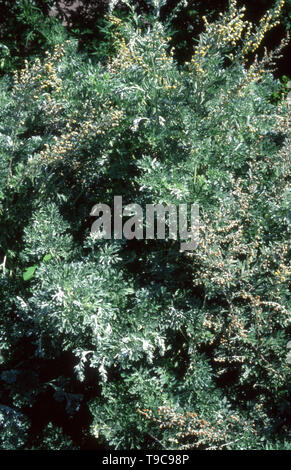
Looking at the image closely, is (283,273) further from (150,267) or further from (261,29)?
(261,29)

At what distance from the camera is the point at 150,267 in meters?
3.72

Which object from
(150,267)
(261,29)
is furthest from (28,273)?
(261,29)

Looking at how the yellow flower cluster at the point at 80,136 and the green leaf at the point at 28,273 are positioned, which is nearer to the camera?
the yellow flower cluster at the point at 80,136

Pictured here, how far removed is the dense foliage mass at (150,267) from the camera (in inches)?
128

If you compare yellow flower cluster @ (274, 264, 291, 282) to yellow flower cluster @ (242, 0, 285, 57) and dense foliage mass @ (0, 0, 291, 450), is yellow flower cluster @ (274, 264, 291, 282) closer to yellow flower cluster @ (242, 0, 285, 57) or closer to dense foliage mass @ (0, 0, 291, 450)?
dense foliage mass @ (0, 0, 291, 450)

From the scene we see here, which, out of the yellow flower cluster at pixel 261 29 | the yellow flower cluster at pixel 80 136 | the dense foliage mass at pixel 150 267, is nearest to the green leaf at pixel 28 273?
the dense foliage mass at pixel 150 267

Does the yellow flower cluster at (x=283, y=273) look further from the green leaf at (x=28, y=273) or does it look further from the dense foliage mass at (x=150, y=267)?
the green leaf at (x=28, y=273)

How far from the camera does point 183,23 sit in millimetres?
5832

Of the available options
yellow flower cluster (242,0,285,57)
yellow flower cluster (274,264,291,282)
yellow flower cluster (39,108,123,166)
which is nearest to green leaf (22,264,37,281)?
yellow flower cluster (39,108,123,166)

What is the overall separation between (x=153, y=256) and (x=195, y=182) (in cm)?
61

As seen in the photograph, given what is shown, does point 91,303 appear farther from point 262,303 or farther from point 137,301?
point 262,303

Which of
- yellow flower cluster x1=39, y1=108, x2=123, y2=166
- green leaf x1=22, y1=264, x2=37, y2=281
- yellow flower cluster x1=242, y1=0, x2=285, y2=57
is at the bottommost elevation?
green leaf x1=22, y1=264, x2=37, y2=281

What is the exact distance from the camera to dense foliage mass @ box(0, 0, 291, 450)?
3244 millimetres
